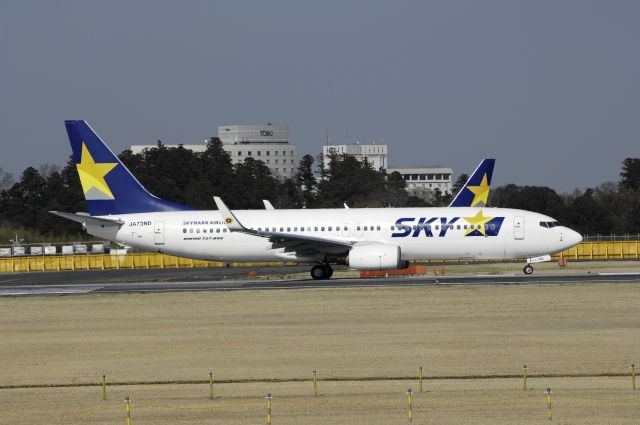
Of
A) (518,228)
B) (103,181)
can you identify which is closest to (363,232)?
(518,228)

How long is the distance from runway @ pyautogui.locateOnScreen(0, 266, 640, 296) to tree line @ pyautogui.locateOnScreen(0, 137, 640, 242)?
5457 centimetres

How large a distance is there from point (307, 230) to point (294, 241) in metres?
1.53

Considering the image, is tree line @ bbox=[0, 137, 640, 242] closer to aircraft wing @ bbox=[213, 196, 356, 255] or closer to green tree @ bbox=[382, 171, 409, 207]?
green tree @ bbox=[382, 171, 409, 207]

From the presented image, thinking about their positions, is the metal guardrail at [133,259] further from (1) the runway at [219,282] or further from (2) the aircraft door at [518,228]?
(2) the aircraft door at [518,228]

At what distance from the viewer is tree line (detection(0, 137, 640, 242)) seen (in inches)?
4717

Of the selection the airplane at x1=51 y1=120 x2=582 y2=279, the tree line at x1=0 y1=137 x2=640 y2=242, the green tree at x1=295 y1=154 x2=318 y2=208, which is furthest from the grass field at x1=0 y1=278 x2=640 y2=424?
the green tree at x1=295 y1=154 x2=318 y2=208

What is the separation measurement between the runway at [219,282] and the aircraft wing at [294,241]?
4.89 feet

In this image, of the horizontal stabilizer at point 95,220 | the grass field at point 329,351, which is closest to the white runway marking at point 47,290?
the horizontal stabilizer at point 95,220

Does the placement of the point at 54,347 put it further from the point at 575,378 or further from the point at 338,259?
the point at 338,259

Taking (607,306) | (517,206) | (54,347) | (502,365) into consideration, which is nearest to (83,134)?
(54,347)

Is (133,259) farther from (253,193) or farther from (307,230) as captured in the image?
(253,193)

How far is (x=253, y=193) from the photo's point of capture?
419 ft

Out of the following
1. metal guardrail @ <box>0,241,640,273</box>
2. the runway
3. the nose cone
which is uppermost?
the nose cone

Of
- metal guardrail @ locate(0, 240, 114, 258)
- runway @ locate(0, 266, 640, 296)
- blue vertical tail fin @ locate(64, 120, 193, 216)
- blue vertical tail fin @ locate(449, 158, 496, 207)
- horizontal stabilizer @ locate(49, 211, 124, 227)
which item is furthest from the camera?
metal guardrail @ locate(0, 240, 114, 258)
